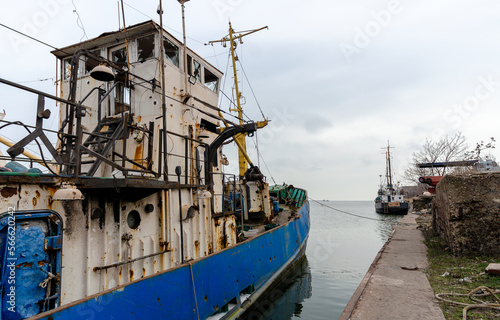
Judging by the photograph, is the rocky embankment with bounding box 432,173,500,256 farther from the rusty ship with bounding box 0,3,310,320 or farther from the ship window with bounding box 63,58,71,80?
the ship window with bounding box 63,58,71,80

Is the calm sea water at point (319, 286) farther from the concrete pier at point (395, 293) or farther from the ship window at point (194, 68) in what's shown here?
the ship window at point (194, 68)

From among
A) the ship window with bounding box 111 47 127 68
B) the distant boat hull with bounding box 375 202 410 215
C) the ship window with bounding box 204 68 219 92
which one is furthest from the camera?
the distant boat hull with bounding box 375 202 410 215

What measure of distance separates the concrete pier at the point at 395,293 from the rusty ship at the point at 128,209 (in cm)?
287

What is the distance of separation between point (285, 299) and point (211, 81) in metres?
8.00

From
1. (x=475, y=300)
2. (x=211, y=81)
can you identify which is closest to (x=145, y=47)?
(x=211, y=81)

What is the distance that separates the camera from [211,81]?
964cm

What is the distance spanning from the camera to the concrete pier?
4.09 meters

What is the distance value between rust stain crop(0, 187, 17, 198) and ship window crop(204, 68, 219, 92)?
6.71 m

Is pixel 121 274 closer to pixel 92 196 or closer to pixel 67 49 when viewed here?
pixel 92 196

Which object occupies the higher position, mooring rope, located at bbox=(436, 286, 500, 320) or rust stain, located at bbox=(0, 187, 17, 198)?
rust stain, located at bbox=(0, 187, 17, 198)

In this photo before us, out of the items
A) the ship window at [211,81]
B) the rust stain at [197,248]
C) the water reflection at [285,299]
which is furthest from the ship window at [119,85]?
the water reflection at [285,299]

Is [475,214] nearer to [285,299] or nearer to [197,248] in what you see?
[285,299]

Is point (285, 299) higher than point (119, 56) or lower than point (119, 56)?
lower

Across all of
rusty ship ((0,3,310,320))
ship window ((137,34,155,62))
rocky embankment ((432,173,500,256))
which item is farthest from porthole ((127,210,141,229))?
rocky embankment ((432,173,500,256))
